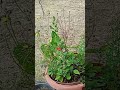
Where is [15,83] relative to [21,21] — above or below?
below

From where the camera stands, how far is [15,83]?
4.24 meters

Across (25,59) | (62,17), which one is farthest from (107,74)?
(62,17)

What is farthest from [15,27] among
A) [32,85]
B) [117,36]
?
[117,36]

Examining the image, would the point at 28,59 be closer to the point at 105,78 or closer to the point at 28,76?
the point at 28,76

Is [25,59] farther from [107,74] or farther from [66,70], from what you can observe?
[107,74]

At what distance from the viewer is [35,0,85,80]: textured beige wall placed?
482 cm

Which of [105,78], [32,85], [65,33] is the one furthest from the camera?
[65,33]

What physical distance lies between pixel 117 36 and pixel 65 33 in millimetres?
960

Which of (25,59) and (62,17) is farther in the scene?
(62,17)

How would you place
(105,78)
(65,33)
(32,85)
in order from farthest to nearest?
1. (65,33)
2. (32,85)
3. (105,78)

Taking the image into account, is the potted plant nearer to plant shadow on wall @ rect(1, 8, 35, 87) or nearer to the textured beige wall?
plant shadow on wall @ rect(1, 8, 35, 87)

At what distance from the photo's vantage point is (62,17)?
4969mm

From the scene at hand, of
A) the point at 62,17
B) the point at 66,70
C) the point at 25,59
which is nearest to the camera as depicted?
the point at 66,70

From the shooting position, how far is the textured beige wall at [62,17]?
4818 millimetres
